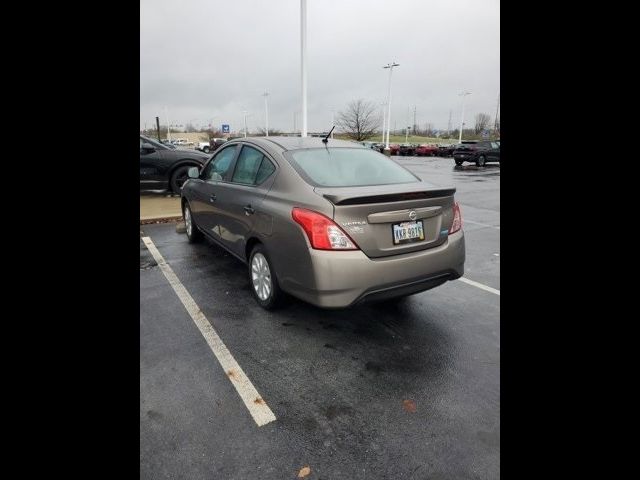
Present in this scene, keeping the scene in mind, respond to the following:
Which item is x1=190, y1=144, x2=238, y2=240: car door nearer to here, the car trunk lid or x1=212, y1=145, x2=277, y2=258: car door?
x1=212, y1=145, x2=277, y2=258: car door

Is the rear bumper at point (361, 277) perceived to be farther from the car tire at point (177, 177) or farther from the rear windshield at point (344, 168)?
the car tire at point (177, 177)

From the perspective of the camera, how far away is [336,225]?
2.85 meters

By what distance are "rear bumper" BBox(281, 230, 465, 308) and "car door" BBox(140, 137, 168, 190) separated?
826cm

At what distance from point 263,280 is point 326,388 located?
4.51ft

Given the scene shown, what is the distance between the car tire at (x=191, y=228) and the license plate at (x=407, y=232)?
3663 millimetres

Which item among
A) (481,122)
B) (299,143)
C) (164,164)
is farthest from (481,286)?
(481,122)

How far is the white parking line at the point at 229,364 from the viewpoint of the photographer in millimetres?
2324

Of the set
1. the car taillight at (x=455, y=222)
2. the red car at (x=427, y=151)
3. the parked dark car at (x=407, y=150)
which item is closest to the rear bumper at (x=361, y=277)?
the car taillight at (x=455, y=222)

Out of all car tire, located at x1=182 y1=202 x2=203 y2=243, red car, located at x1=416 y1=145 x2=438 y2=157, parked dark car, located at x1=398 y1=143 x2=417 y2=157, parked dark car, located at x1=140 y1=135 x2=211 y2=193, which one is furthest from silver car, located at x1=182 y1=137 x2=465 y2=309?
parked dark car, located at x1=398 y1=143 x2=417 y2=157

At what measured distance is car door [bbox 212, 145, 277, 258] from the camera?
3.58 meters
